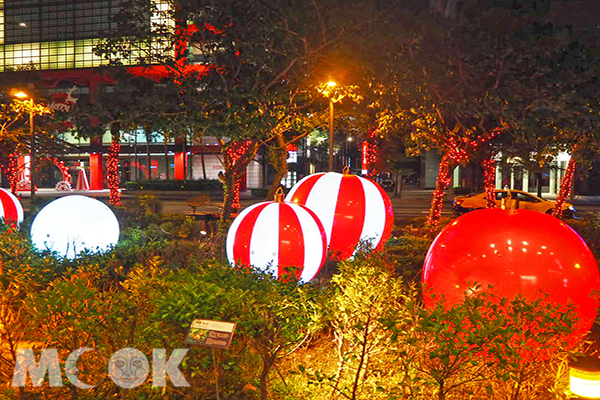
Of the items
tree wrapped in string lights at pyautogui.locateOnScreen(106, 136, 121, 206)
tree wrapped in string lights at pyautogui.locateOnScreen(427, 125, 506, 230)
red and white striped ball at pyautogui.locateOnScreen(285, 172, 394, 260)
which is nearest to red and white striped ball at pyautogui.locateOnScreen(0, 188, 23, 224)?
red and white striped ball at pyautogui.locateOnScreen(285, 172, 394, 260)

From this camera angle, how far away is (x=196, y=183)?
46.5 m

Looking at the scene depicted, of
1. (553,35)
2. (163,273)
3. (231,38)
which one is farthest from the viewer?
(553,35)

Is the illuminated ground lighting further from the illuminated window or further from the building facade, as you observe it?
the illuminated window

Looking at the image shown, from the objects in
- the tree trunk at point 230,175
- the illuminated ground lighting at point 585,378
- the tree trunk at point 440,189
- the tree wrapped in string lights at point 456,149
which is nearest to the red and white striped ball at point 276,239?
the illuminated ground lighting at point 585,378

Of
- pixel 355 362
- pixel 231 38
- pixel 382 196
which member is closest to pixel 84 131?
pixel 231 38

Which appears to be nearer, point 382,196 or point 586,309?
point 586,309

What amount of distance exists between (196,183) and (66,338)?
139ft

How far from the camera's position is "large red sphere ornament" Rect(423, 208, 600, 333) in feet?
17.1

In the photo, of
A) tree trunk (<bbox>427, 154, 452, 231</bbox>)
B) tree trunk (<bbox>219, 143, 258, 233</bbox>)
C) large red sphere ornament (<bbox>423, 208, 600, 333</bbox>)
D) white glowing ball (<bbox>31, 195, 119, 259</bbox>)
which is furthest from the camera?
tree trunk (<bbox>427, 154, 452, 231</bbox>)

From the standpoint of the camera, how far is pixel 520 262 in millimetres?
5266

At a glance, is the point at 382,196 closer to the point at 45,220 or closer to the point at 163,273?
the point at 163,273

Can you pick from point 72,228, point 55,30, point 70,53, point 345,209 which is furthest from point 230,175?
point 55,30

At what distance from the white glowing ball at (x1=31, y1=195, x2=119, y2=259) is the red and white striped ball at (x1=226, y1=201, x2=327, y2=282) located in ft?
11.5

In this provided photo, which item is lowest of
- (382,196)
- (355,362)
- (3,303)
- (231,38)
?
(355,362)
